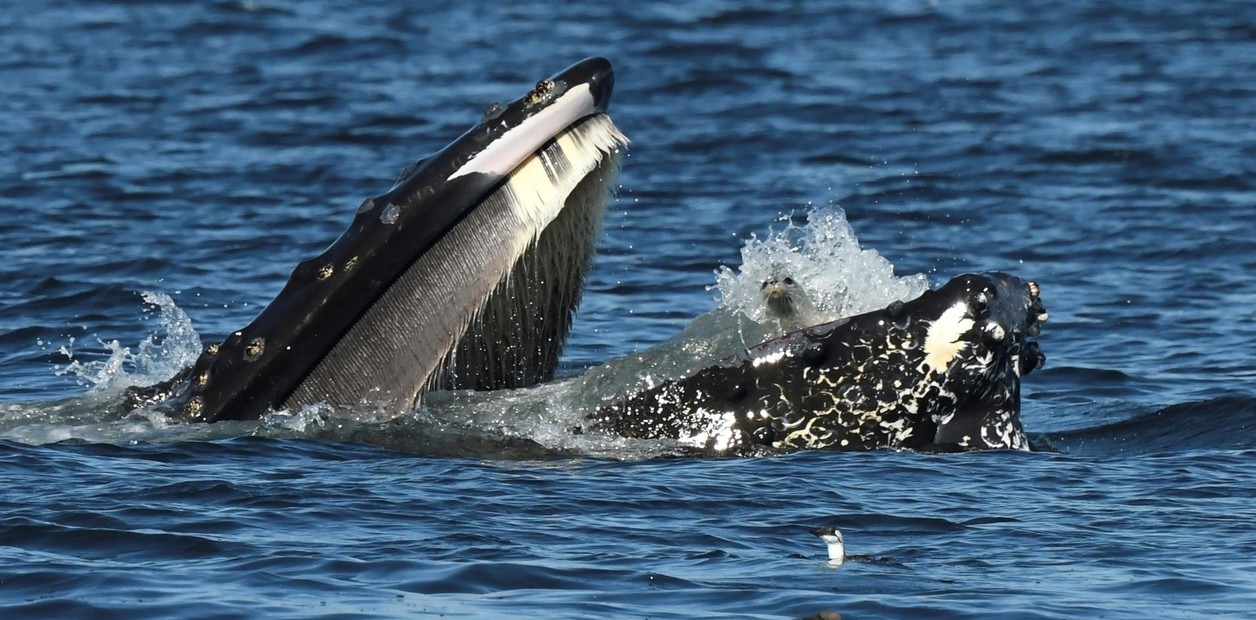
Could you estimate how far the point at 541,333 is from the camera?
8.84 meters

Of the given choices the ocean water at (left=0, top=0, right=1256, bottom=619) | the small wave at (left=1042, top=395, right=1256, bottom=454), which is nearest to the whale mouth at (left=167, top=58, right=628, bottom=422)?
the ocean water at (left=0, top=0, right=1256, bottom=619)

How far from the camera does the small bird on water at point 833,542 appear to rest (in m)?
7.41

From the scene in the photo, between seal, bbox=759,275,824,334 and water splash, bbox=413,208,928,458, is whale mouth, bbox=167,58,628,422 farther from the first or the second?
seal, bbox=759,275,824,334

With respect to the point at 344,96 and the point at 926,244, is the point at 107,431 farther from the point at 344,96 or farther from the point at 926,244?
Answer: the point at 344,96

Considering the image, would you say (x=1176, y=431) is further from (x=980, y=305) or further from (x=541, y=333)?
(x=541, y=333)

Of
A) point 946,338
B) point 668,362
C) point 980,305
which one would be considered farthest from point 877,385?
point 668,362

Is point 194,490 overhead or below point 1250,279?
below

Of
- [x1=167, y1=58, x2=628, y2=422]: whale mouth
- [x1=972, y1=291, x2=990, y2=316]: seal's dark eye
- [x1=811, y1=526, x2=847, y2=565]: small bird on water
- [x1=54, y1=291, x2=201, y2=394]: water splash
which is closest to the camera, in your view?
[x1=811, y1=526, x2=847, y2=565]: small bird on water

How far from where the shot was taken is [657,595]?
7.09m

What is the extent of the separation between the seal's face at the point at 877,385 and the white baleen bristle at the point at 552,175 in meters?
0.98

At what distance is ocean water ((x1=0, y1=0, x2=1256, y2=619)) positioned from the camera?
7426 mm

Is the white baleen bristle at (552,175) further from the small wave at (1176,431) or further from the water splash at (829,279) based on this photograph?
the small wave at (1176,431)

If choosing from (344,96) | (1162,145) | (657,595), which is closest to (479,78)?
(344,96)

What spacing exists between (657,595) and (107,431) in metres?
3.06
